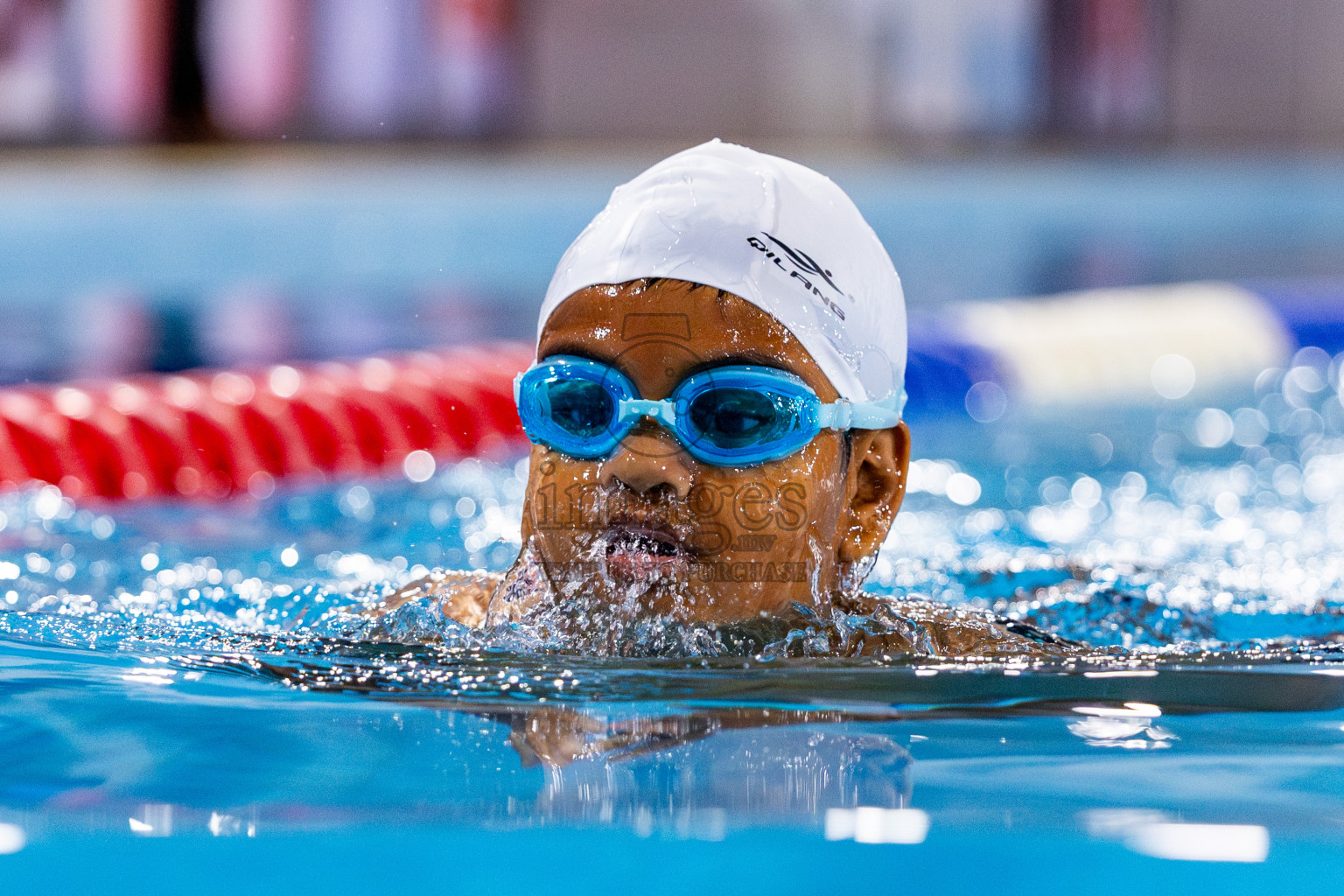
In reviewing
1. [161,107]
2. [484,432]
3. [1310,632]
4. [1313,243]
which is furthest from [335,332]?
[1313,243]

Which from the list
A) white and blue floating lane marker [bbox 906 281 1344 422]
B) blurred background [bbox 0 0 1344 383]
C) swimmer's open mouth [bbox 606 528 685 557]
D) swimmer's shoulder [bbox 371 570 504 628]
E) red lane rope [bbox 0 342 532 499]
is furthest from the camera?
blurred background [bbox 0 0 1344 383]

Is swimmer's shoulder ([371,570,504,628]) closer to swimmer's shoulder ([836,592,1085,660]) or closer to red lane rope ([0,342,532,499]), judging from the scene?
swimmer's shoulder ([836,592,1085,660])

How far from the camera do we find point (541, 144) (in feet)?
48.1

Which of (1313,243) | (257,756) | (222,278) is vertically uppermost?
(1313,243)

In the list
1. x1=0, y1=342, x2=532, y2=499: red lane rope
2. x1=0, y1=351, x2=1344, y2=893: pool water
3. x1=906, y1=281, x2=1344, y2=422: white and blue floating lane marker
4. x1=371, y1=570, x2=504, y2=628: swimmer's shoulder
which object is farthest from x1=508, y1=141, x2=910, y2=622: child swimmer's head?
x1=906, y1=281, x2=1344, y2=422: white and blue floating lane marker

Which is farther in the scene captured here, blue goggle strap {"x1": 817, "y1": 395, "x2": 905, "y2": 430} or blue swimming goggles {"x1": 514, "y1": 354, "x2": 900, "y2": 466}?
blue goggle strap {"x1": 817, "y1": 395, "x2": 905, "y2": 430}

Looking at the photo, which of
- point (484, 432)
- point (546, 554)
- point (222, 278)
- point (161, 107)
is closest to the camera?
point (546, 554)

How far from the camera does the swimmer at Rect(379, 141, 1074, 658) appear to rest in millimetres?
1950

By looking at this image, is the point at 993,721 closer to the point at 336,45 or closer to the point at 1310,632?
the point at 1310,632

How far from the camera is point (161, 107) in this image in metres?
12.5

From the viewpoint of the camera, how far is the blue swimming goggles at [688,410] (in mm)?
1944

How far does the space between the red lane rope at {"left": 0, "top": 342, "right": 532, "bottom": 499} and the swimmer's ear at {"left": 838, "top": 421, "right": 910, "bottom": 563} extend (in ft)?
5.46

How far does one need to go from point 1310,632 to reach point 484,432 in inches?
91.1

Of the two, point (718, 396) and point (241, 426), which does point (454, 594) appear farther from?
point (241, 426)
